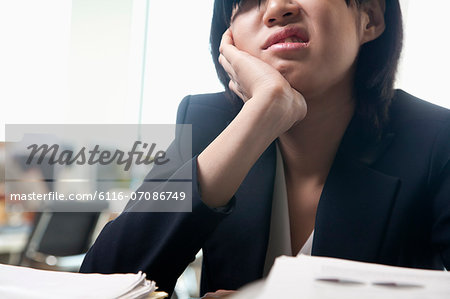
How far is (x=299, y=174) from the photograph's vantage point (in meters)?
1.07

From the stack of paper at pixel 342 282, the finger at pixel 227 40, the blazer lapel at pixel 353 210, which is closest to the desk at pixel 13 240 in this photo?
the finger at pixel 227 40

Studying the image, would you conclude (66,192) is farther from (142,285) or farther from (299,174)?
(142,285)

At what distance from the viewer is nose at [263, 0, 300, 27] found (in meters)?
0.87

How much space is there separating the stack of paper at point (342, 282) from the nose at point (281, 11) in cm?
53

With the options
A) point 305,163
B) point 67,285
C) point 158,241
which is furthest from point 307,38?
point 67,285

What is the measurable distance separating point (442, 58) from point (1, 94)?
15.7ft

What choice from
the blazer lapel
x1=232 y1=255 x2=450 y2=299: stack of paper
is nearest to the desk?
the blazer lapel

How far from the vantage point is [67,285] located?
61 cm

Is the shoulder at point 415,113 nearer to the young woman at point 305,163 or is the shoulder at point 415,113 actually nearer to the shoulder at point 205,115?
the young woman at point 305,163

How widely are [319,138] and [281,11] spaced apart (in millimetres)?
326

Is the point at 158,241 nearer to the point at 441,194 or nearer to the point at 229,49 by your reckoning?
the point at 229,49

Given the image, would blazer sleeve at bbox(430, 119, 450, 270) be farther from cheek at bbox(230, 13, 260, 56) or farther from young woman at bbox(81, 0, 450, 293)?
cheek at bbox(230, 13, 260, 56)

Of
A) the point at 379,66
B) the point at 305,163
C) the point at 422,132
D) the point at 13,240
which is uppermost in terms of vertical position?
the point at 379,66

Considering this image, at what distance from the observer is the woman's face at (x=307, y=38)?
34.0 inches
